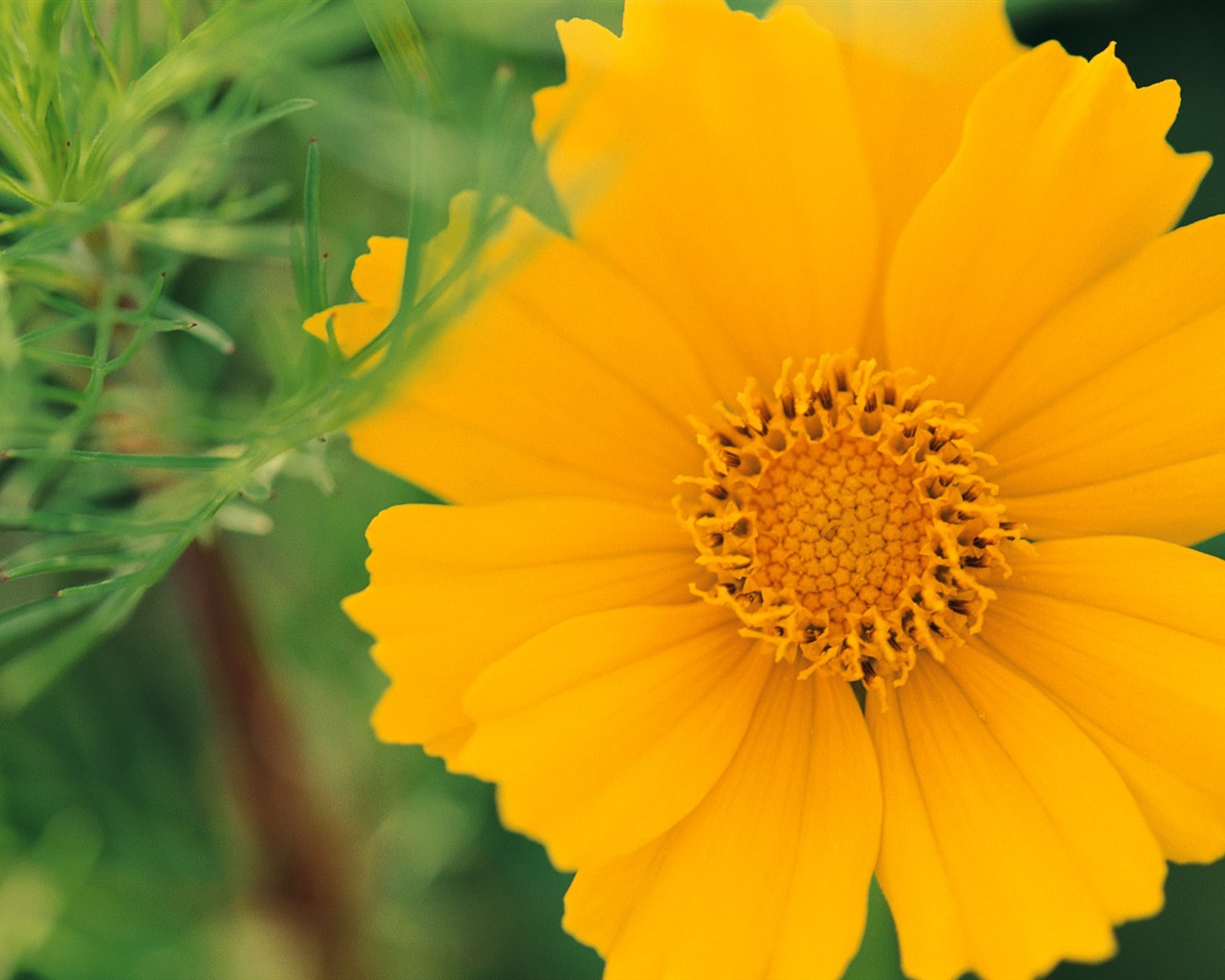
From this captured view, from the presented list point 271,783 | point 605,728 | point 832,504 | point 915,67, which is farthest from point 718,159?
point 271,783

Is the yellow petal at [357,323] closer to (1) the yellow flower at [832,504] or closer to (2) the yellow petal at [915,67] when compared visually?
(1) the yellow flower at [832,504]

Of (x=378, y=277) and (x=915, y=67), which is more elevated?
(x=915, y=67)

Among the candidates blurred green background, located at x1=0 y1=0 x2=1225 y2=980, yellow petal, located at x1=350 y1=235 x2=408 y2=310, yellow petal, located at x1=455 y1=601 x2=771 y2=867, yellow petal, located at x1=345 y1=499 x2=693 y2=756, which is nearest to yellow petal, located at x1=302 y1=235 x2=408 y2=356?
yellow petal, located at x1=350 y1=235 x2=408 y2=310

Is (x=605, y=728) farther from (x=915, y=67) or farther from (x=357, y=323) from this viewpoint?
(x=915, y=67)

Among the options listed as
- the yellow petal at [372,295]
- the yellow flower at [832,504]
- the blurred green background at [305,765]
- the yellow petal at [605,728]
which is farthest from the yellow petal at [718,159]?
the blurred green background at [305,765]

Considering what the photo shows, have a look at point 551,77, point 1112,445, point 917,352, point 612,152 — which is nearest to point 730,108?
point 612,152

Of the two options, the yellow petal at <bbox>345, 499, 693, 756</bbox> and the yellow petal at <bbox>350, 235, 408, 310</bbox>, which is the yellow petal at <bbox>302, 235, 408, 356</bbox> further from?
the yellow petal at <bbox>345, 499, 693, 756</bbox>

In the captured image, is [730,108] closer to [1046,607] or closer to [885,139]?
[885,139]
